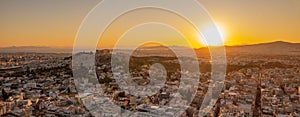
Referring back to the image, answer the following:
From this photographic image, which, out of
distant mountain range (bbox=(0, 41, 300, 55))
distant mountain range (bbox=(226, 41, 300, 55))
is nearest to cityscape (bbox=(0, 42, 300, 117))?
distant mountain range (bbox=(0, 41, 300, 55))

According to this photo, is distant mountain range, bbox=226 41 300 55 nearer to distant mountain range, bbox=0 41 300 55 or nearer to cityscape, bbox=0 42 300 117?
distant mountain range, bbox=0 41 300 55

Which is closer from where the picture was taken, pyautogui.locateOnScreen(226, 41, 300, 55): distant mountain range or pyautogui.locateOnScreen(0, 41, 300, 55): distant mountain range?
pyautogui.locateOnScreen(0, 41, 300, 55): distant mountain range

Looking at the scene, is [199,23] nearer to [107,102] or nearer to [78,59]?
[107,102]

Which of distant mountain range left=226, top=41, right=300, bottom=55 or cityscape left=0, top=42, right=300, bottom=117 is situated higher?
distant mountain range left=226, top=41, right=300, bottom=55

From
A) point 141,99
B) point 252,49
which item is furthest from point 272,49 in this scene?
point 141,99

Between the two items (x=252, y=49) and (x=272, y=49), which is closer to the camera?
(x=272, y=49)

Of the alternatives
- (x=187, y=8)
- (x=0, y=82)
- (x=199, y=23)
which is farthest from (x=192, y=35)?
(x=0, y=82)

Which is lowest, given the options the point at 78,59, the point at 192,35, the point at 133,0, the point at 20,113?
the point at 20,113

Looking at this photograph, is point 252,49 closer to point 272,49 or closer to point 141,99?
point 272,49

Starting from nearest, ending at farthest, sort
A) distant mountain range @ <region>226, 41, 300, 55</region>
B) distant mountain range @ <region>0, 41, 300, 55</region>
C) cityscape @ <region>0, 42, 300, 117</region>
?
cityscape @ <region>0, 42, 300, 117</region>, distant mountain range @ <region>0, 41, 300, 55</region>, distant mountain range @ <region>226, 41, 300, 55</region>

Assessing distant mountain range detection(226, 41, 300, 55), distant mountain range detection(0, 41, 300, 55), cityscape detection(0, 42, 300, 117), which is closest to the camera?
cityscape detection(0, 42, 300, 117)

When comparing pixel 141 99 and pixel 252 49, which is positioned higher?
pixel 252 49
